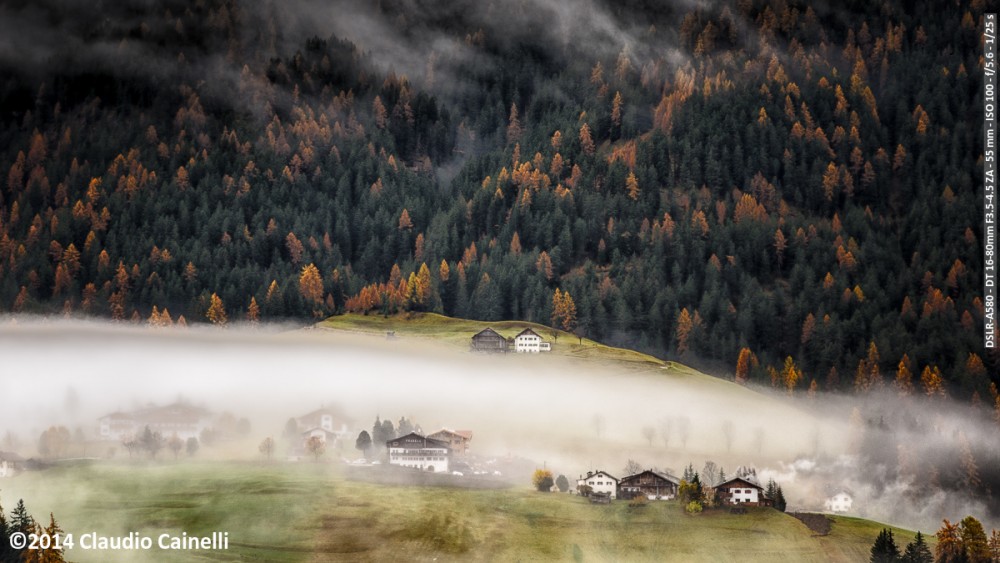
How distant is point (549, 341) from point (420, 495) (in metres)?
54.0

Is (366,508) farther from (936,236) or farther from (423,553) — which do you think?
(936,236)

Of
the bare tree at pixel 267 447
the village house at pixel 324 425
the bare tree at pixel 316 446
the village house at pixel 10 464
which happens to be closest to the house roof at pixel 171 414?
the bare tree at pixel 267 447

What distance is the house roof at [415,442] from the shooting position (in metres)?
128

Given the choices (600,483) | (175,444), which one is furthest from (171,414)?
(600,483)

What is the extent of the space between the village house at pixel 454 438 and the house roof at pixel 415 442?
Answer: 0.85m

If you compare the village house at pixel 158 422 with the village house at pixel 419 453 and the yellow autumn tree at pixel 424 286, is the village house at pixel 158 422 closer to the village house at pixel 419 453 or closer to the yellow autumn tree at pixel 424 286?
the village house at pixel 419 453

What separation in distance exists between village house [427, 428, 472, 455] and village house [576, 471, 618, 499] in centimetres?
1397

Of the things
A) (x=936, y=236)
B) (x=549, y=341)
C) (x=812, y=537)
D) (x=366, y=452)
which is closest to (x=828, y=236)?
(x=936, y=236)

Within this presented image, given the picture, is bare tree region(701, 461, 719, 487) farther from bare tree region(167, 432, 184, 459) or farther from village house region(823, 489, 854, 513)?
bare tree region(167, 432, 184, 459)

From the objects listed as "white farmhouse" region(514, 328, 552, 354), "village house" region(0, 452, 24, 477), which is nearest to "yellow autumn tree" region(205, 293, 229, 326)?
"white farmhouse" region(514, 328, 552, 354)

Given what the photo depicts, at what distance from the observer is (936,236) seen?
7539 inches

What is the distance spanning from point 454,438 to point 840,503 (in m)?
42.3

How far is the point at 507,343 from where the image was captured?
16525cm

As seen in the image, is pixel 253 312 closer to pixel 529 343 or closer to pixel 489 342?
pixel 489 342
